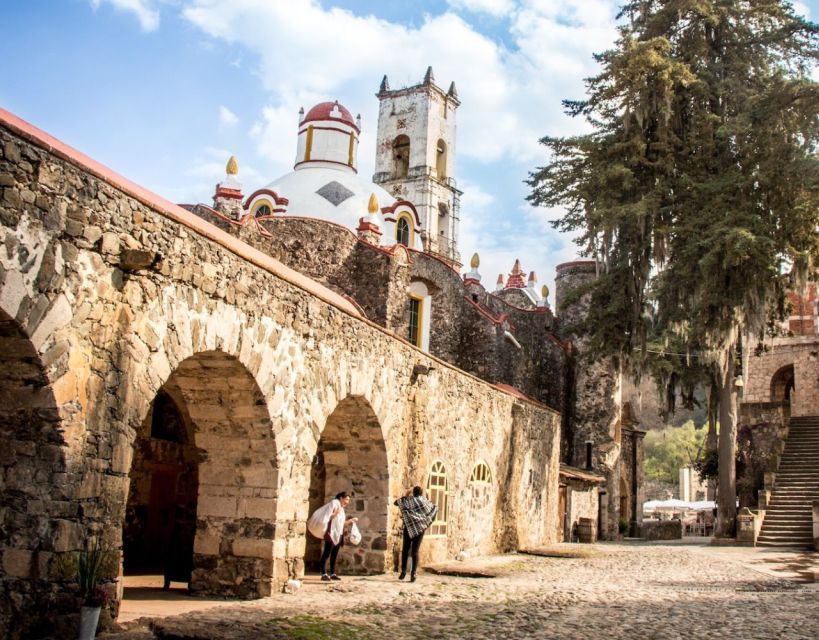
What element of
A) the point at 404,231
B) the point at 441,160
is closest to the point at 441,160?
the point at 441,160

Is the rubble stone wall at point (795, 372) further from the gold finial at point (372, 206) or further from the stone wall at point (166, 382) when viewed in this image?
the stone wall at point (166, 382)

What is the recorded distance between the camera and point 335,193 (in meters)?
28.6

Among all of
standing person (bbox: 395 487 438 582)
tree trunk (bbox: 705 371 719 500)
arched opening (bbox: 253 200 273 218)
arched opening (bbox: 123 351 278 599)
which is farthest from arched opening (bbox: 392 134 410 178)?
arched opening (bbox: 123 351 278 599)

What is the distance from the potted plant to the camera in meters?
5.68

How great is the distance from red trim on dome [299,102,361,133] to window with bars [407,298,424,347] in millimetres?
9470

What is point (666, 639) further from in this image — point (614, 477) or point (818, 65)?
point (614, 477)

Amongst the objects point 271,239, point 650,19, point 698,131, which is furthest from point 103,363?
point 650,19

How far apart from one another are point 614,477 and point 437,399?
1577cm

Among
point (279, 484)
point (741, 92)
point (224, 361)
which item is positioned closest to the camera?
point (224, 361)

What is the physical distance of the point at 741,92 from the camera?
1998 cm

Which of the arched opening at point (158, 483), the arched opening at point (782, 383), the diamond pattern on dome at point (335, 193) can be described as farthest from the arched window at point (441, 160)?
the arched opening at point (158, 483)

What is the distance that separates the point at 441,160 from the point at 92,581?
5103cm

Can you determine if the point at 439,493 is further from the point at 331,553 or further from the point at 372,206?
the point at 372,206

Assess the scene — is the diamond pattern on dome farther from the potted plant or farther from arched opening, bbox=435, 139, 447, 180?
arched opening, bbox=435, 139, 447, 180
